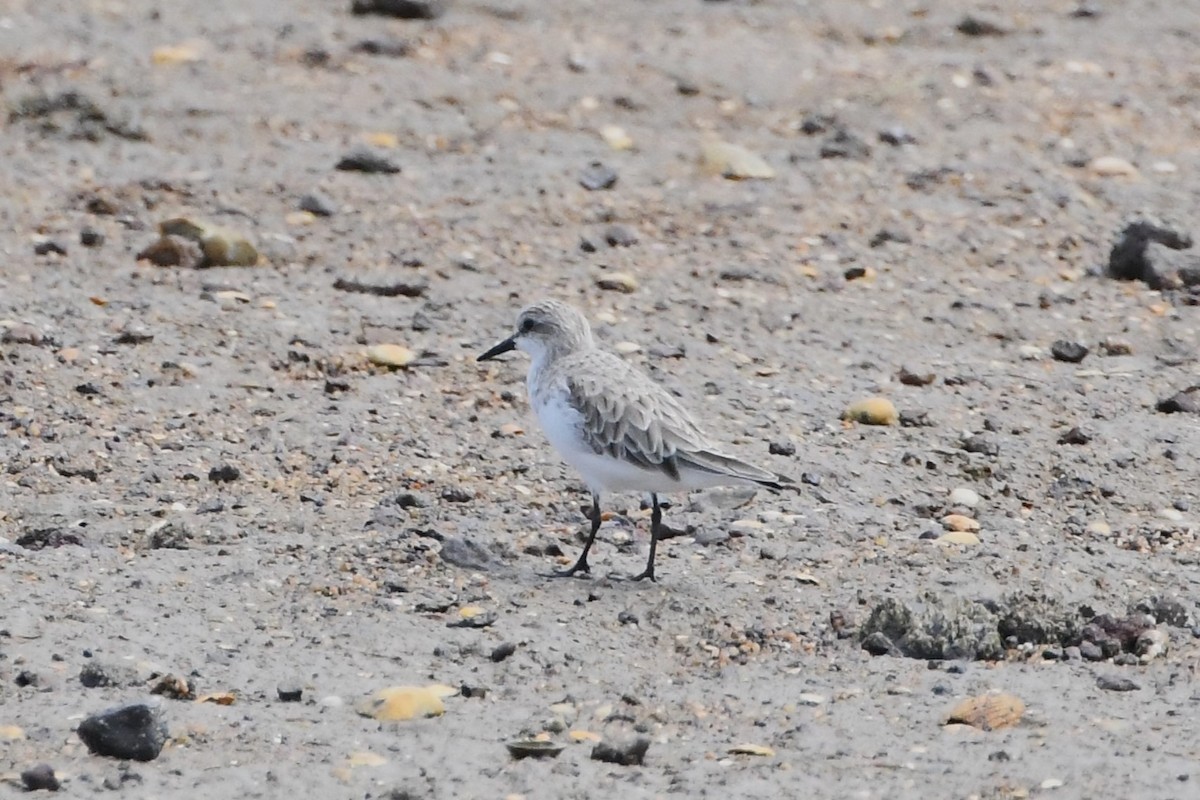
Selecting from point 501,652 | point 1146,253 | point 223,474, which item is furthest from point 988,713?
point 1146,253

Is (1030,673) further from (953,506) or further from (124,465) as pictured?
(124,465)

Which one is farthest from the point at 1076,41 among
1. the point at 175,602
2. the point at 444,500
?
the point at 175,602

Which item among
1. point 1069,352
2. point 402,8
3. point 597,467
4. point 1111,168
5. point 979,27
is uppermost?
point 979,27

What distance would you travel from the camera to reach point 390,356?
8227 mm

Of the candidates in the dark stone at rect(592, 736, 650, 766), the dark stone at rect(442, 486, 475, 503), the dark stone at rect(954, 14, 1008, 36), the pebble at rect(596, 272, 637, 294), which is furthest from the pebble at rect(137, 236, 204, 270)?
the dark stone at rect(954, 14, 1008, 36)

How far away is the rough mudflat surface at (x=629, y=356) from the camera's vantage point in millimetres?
5359

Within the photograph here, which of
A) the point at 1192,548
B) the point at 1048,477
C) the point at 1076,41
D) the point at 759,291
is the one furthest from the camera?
the point at 1076,41

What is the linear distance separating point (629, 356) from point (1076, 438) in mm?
1866

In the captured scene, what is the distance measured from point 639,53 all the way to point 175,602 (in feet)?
24.2

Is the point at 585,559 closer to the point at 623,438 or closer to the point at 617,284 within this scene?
the point at 623,438

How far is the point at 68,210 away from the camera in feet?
32.1

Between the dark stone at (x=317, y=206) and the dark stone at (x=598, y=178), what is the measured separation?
1.33 metres

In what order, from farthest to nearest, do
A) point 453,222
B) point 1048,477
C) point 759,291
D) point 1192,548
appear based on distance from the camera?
point 453,222 < point 759,291 < point 1048,477 < point 1192,548

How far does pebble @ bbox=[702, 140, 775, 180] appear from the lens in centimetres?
1073
